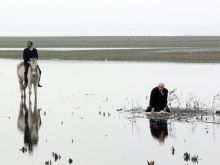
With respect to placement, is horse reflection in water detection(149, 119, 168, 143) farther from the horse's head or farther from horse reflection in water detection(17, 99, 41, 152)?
the horse's head

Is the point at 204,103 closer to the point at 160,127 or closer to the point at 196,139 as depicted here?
the point at 160,127

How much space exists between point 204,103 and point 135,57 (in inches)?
1558

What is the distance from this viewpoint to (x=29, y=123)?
66.9ft

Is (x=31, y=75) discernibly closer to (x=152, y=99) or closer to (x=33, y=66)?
(x=33, y=66)

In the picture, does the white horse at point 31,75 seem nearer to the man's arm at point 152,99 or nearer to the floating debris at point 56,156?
the man's arm at point 152,99

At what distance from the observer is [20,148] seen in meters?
16.2

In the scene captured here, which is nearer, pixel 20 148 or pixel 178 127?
pixel 20 148

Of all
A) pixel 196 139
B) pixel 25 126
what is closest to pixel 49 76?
pixel 25 126

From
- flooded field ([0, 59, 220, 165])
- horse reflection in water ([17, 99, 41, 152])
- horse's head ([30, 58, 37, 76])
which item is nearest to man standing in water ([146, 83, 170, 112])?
flooded field ([0, 59, 220, 165])

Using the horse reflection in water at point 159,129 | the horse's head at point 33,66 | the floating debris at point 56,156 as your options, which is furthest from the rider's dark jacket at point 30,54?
the floating debris at point 56,156

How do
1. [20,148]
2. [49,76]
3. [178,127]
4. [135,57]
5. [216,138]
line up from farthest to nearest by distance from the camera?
[135,57] < [49,76] < [178,127] < [216,138] < [20,148]

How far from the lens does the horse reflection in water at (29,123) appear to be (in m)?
17.3

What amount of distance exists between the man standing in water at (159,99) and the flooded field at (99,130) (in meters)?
0.53

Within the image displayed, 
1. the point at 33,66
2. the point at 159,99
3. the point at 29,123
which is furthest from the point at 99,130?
the point at 33,66
